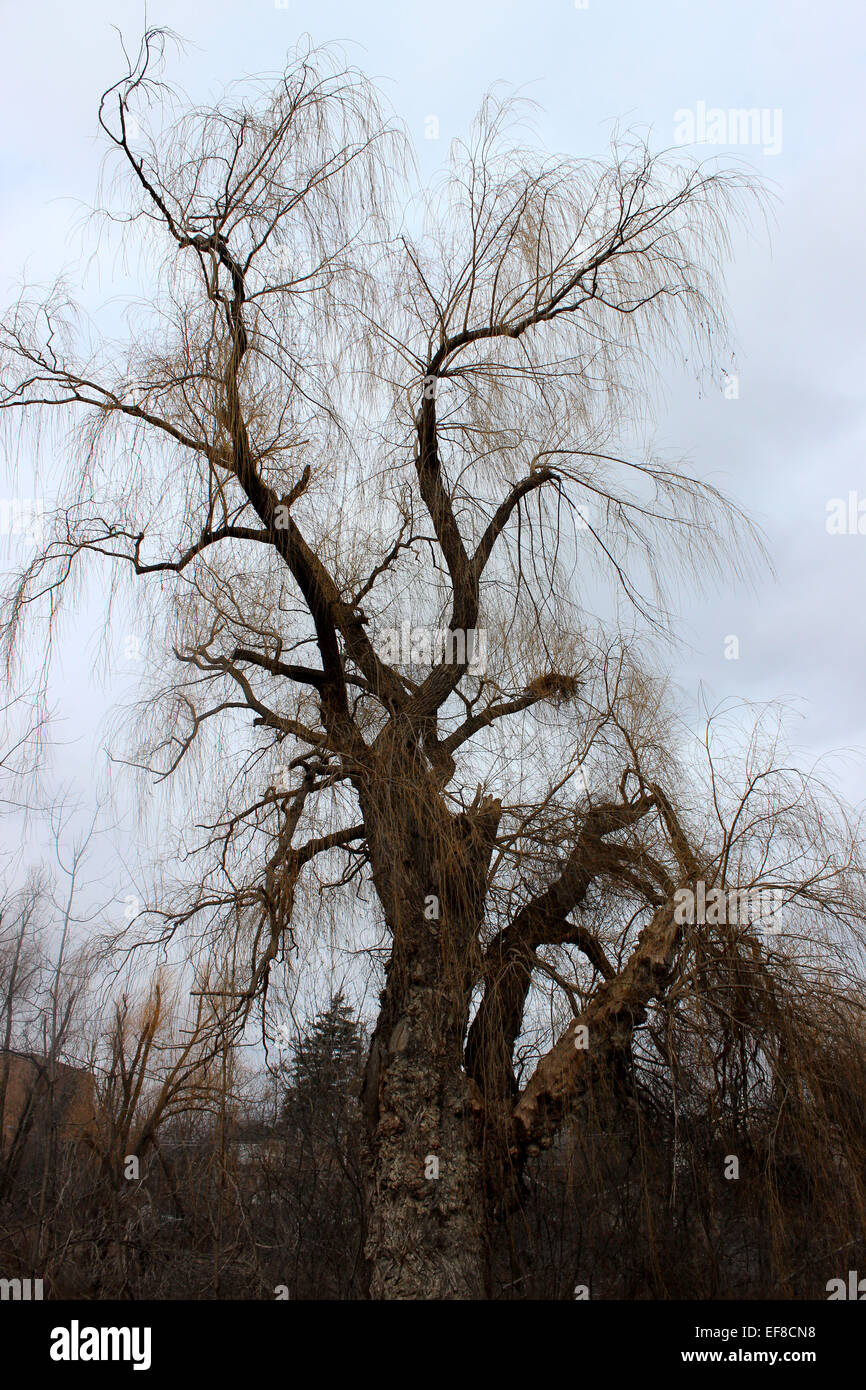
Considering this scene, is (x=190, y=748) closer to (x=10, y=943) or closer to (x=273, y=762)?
(x=273, y=762)

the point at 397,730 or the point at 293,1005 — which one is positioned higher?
the point at 397,730

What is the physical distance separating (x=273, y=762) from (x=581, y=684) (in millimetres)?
1880

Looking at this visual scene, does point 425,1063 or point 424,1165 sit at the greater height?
point 425,1063

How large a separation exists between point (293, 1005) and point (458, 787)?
1443mm

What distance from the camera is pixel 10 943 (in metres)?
10.9

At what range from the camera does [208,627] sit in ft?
17.0

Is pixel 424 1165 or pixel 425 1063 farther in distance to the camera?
pixel 425 1063

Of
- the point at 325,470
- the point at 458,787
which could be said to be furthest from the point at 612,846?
the point at 325,470

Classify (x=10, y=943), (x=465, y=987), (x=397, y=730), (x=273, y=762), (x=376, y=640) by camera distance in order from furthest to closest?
(x=10, y=943) < (x=376, y=640) < (x=273, y=762) < (x=397, y=730) < (x=465, y=987)
